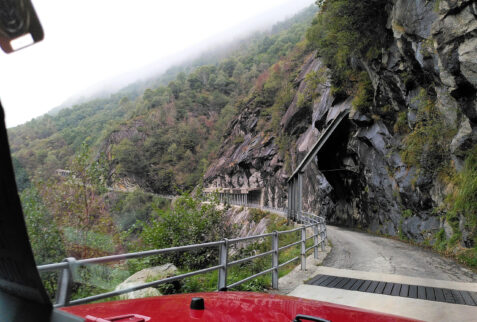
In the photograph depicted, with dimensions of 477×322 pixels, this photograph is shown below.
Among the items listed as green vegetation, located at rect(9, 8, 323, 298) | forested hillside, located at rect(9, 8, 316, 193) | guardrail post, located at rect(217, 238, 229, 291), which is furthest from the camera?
forested hillside, located at rect(9, 8, 316, 193)

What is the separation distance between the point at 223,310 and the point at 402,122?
17853 mm

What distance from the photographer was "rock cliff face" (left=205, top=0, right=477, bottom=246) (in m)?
10.4

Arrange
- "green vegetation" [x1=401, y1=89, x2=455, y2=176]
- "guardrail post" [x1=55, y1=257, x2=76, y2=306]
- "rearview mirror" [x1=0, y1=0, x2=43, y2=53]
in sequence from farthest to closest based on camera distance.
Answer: "green vegetation" [x1=401, y1=89, x2=455, y2=176]
"guardrail post" [x1=55, y1=257, x2=76, y2=306]
"rearview mirror" [x1=0, y1=0, x2=43, y2=53]

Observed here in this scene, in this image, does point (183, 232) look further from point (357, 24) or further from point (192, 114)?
point (192, 114)

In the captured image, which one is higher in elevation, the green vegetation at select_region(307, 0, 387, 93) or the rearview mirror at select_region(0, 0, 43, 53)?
the green vegetation at select_region(307, 0, 387, 93)

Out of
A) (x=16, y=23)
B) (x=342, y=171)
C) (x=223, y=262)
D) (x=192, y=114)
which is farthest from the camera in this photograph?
(x=192, y=114)

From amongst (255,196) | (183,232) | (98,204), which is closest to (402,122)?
(183,232)

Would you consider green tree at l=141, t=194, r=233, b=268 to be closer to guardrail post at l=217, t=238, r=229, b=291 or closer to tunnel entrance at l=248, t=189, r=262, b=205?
guardrail post at l=217, t=238, r=229, b=291

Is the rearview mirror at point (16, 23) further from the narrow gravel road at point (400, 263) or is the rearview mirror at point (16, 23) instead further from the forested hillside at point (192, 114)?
the forested hillside at point (192, 114)

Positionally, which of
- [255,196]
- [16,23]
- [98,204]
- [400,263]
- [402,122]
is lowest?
[255,196]

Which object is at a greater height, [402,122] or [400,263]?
[402,122]

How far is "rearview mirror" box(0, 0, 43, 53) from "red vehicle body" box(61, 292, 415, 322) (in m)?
1.15

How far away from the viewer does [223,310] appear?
196 cm

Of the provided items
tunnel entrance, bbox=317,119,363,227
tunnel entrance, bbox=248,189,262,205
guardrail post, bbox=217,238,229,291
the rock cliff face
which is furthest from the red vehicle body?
tunnel entrance, bbox=248,189,262,205
